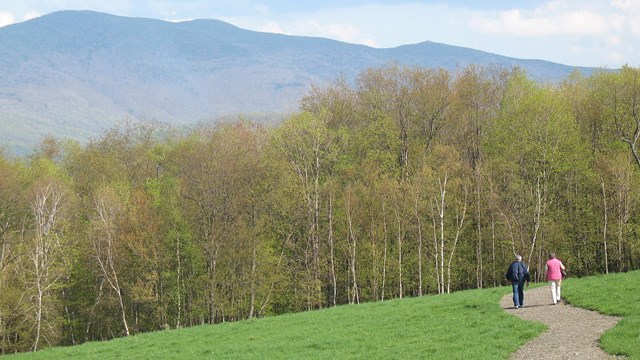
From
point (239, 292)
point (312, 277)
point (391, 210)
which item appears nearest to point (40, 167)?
point (239, 292)

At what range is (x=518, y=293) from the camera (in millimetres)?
34062

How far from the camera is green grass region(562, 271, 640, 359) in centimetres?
2214

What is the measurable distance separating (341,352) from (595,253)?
45749mm

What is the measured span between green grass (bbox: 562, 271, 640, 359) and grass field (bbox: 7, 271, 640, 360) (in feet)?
0.12

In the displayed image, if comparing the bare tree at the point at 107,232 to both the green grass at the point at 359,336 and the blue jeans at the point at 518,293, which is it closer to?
the green grass at the point at 359,336

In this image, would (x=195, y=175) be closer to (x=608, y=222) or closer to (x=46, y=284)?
(x=46, y=284)

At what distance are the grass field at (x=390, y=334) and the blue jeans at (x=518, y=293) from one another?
974 millimetres

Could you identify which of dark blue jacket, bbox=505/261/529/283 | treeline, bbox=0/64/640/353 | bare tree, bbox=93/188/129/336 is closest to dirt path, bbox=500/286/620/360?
dark blue jacket, bbox=505/261/529/283

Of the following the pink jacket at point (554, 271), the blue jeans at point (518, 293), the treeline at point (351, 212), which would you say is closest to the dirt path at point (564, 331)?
the blue jeans at point (518, 293)

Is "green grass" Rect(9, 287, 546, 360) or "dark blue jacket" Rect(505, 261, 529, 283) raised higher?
"dark blue jacket" Rect(505, 261, 529, 283)

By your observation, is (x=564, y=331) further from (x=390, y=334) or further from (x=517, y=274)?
(x=390, y=334)

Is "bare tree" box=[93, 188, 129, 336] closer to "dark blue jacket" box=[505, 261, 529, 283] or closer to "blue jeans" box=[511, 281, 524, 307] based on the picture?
"dark blue jacket" box=[505, 261, 529, 283]

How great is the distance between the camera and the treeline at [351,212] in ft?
202

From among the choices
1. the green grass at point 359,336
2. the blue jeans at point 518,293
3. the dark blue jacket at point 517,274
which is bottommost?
the green grass at point 359,336
